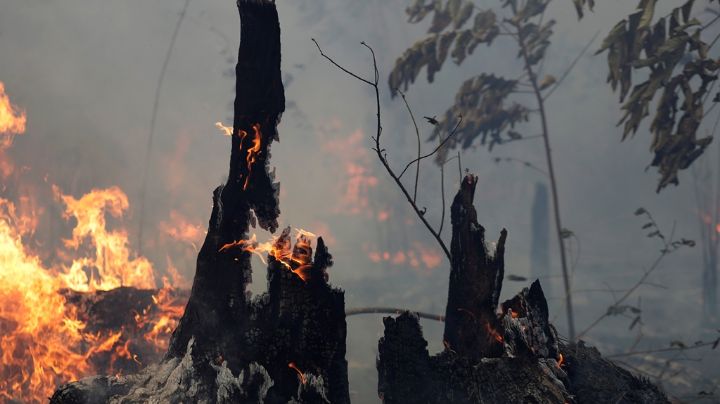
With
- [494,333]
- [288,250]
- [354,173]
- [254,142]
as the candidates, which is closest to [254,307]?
[288,250]

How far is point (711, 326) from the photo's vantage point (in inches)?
676

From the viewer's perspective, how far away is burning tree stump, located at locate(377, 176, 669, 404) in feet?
10.5

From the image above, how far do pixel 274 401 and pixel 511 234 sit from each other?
47787 millimetres

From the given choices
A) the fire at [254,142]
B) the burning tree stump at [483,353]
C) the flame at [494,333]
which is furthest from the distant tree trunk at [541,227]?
the fire at [254,142]

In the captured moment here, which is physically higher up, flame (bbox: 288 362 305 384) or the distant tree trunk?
the distant tree trunk

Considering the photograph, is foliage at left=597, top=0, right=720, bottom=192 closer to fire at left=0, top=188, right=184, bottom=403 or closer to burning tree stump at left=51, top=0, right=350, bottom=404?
burning tree stump at left=51, top=0, right=350, bottom=404

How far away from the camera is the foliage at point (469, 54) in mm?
6812

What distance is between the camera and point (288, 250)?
124 inches

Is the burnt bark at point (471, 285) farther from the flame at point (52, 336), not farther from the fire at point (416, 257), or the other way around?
the fire at point (416, 257)

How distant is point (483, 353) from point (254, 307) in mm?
1782

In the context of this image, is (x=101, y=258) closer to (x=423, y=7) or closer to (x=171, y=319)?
(x=171, y=319)

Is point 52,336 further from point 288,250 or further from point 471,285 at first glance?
point 471,285

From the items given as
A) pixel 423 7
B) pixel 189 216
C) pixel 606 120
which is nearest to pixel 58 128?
pixel 189 216

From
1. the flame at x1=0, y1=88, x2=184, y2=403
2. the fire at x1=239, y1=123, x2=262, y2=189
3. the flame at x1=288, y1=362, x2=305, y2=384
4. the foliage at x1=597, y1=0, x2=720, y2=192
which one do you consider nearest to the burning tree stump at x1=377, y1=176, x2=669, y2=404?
the flame at x1=288, y1=362, x2=305, y2=384
